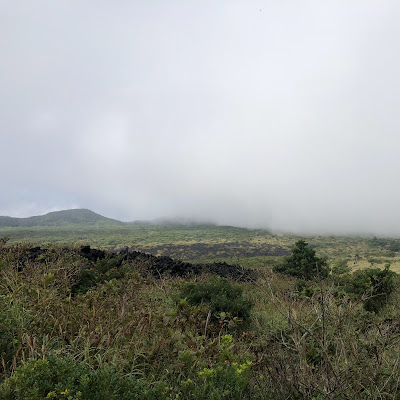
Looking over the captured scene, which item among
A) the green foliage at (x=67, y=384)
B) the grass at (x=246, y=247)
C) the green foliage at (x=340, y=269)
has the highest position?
the green foliage at (x=67, y=384)

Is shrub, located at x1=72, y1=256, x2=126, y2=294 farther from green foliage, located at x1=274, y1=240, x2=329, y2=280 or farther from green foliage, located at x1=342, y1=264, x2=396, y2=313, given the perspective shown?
green foliage, located at x1=274, y1=240, x2=329, y2=280

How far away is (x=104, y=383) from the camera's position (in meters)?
2.31

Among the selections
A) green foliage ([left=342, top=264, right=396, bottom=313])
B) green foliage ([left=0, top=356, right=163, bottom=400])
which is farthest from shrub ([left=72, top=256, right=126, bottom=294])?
green foliage ([left=342, top=264, right=396, bottom=313])

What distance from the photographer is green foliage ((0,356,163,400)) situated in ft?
6.89

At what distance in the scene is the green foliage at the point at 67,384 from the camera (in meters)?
2.10

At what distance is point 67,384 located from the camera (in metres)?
2.18

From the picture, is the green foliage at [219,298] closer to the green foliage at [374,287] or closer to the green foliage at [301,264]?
the green foliage at [374,287]

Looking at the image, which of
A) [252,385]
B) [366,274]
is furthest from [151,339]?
[366,274]

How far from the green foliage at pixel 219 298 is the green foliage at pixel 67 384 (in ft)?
12.2

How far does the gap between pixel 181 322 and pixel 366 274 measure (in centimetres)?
972

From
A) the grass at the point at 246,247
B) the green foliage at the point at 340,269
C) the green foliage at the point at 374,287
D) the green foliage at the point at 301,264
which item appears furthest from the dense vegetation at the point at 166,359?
the green foliage at the point at 301,264

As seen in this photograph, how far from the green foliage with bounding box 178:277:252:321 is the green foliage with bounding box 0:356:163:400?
3.71m

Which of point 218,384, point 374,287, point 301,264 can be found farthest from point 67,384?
point 301,264

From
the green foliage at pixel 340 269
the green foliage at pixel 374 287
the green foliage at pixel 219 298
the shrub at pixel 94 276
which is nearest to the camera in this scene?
the green foliage at pixel 219 298
